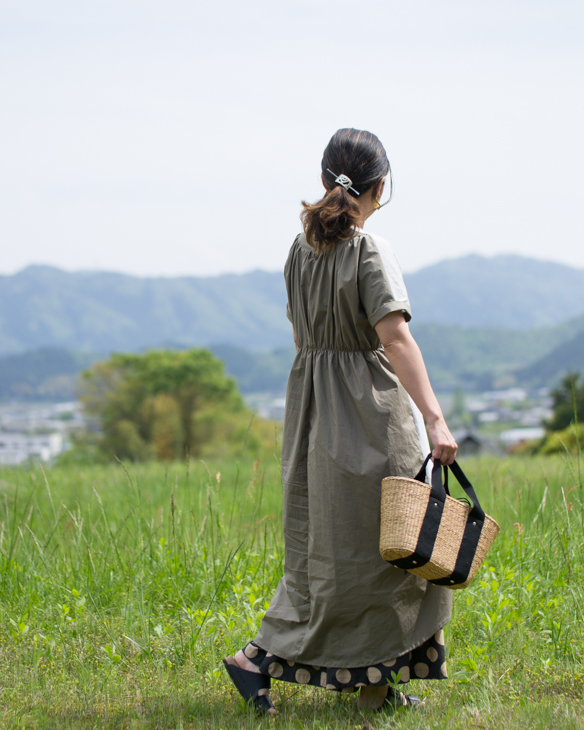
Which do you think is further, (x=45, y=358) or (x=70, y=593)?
(x=45, y=358)

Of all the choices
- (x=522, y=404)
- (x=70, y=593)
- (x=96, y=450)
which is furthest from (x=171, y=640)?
(x=522, y=404)

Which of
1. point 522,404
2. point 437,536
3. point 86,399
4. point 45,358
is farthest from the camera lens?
point 45,358

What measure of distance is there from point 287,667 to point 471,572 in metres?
0.69

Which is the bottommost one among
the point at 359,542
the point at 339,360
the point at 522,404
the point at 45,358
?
the point at 522,404

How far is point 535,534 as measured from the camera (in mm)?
3420

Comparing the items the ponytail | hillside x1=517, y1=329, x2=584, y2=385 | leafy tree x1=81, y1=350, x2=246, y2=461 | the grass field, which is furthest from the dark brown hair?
hillside x1=517, y1=329, x2=584, y2=385

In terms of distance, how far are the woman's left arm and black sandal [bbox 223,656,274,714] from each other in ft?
3.20

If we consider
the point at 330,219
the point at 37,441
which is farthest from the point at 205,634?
the point at 37,441

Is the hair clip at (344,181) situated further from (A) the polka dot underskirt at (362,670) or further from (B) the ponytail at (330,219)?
(A) the polka dot underskirt at (362,670)

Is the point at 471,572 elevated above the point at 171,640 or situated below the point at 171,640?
above

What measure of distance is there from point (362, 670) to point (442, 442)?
0.77 metres

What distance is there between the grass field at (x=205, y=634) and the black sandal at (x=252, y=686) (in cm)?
5

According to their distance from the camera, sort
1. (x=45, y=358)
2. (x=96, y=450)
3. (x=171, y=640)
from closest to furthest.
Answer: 1. (x=171, y=640)
2. (x=96, y=450)
3. (x=45, y=358)

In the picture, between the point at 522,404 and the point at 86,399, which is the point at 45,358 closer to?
the point at 522,404
